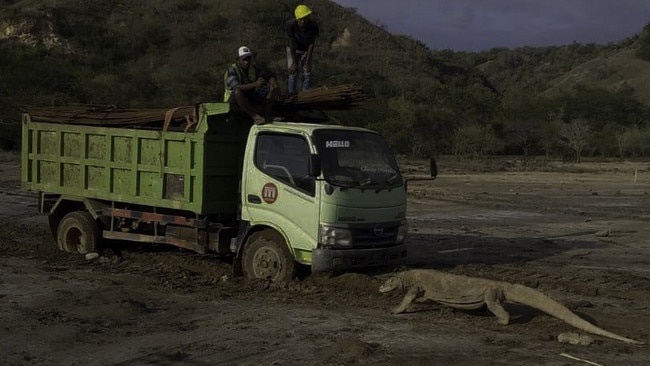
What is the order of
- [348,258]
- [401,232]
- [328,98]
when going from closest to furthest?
[348,258] < [401,232] < [328,98]

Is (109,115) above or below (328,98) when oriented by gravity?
below

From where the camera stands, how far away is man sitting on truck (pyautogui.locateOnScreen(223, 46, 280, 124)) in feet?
36.3

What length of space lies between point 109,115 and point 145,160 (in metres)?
1.32

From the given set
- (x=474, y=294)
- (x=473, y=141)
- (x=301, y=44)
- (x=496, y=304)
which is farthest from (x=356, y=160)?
(x=473, y=141)

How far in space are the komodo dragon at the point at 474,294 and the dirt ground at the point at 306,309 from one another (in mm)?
154

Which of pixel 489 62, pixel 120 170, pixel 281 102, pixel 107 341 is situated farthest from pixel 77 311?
pixel 489 62

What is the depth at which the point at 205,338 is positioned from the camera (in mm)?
8336

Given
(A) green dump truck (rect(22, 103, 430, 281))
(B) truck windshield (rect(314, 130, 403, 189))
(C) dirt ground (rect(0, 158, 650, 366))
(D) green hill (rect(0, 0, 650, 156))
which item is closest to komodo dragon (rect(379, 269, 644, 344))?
(C) dirt ground (rect(0, 158, 650, 366))

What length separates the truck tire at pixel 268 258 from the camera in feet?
34.9

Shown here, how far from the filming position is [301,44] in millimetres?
13398

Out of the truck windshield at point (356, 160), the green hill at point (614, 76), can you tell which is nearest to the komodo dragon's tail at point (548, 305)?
the truck windshield at point (356, 160)

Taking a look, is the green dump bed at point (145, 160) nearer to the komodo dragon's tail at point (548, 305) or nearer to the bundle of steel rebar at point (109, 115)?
the bundle of steel rebar at point (109, 115)

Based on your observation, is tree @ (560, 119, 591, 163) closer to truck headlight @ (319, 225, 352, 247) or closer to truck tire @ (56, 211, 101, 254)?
truck tire @ (56, 211, 101, 254)

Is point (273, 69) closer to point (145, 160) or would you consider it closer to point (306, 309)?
point (145, 160)
